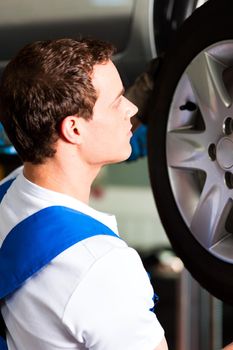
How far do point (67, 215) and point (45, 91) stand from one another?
0.23m

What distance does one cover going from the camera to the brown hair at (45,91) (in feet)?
4.24

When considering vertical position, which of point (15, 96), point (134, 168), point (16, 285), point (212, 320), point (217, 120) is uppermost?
point (15, 96)

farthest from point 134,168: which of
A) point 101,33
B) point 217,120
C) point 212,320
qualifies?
point 217,120

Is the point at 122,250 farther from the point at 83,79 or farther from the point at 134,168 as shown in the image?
the point at 134,168

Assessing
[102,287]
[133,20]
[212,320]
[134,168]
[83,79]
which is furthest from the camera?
[134,168]

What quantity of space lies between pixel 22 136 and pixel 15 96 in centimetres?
8

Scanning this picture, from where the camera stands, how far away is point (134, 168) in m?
7.56

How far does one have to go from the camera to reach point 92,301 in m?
1.20

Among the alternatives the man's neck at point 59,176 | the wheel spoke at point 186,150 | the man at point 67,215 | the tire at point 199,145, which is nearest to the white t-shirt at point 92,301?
the man at point 67,215

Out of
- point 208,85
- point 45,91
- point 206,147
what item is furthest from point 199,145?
point 45,91

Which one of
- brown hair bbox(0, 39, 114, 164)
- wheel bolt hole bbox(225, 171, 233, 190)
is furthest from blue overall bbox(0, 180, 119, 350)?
wheel bolt hole bbox(225, 171, 233, 190)

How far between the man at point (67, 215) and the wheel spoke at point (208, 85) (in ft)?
0.83

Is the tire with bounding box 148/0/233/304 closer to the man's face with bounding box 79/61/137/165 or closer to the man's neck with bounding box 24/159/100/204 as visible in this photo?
the man's face with bounding box 79/61/137/165

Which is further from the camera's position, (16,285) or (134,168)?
(134,168)
